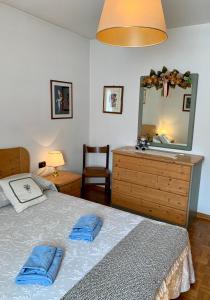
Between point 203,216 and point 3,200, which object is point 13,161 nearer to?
point 3,200

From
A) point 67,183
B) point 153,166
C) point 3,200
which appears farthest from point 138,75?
point 3,200

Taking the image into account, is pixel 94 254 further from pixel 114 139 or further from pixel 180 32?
pixel 180 32

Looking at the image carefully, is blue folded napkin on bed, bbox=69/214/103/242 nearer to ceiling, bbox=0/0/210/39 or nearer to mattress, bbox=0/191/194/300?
mattress, bbox=0/191/194/300

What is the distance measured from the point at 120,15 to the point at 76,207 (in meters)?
1.63

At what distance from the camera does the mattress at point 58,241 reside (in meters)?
1.27

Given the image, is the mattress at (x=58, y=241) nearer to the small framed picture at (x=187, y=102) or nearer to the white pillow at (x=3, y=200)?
the white pillow at (x=3, y=200)

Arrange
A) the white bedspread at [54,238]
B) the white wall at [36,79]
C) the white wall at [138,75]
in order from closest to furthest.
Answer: the white bedspread at [54,238] < the white wall at [36,79] < the white wall at [138,75]

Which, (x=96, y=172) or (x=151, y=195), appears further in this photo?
(x=96, y=172)

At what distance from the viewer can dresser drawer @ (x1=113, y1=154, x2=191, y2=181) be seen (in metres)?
2.81

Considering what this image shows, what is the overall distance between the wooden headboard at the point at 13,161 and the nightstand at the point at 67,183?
36cm

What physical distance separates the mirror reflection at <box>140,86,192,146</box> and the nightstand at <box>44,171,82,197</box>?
1.21m

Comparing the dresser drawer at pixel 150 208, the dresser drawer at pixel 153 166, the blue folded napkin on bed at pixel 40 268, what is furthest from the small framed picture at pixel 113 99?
the blue folded napkin on bed at pixel 40 268

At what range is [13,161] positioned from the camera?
2.82 metres

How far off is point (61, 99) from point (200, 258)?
2.63m
